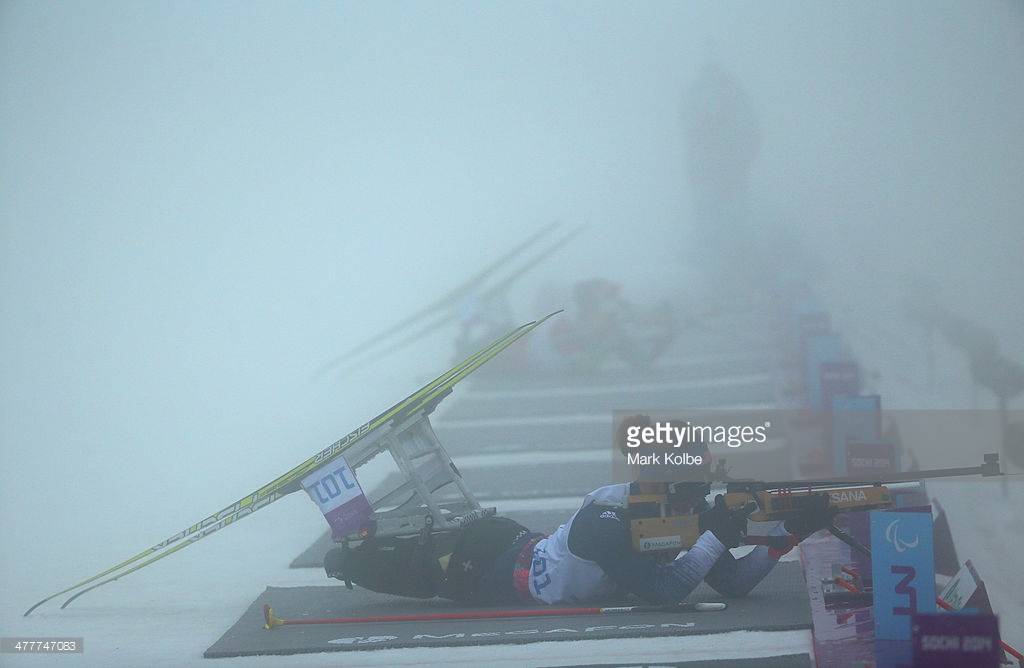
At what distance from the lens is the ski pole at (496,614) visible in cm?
299

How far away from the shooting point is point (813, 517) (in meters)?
2.85

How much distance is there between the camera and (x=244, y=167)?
3.57 meters

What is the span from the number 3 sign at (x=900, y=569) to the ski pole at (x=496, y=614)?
0.59 meters

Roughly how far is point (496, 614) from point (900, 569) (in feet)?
3.68

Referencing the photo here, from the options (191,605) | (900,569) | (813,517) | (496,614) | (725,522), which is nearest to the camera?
(900,569)

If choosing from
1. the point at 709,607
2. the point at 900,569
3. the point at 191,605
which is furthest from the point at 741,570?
the point at 191,605

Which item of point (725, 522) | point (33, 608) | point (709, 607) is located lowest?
point (709, 607)

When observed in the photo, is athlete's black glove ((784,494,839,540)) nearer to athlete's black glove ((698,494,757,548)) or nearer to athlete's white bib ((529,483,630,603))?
athlete's black glove ((698,494,757,548))

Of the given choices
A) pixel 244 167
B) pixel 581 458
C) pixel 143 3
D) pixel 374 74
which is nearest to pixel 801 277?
pixel 581 458

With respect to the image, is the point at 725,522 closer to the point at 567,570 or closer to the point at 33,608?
the point at 567,570

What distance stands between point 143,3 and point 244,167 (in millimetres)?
624

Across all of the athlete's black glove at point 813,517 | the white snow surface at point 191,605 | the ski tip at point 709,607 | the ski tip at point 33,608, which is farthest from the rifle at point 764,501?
the ski tip at point 33,608

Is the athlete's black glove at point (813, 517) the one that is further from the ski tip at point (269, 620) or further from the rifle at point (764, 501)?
the ski tip at point (269, 620)

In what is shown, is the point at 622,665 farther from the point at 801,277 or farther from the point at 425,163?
the point at 425,163
